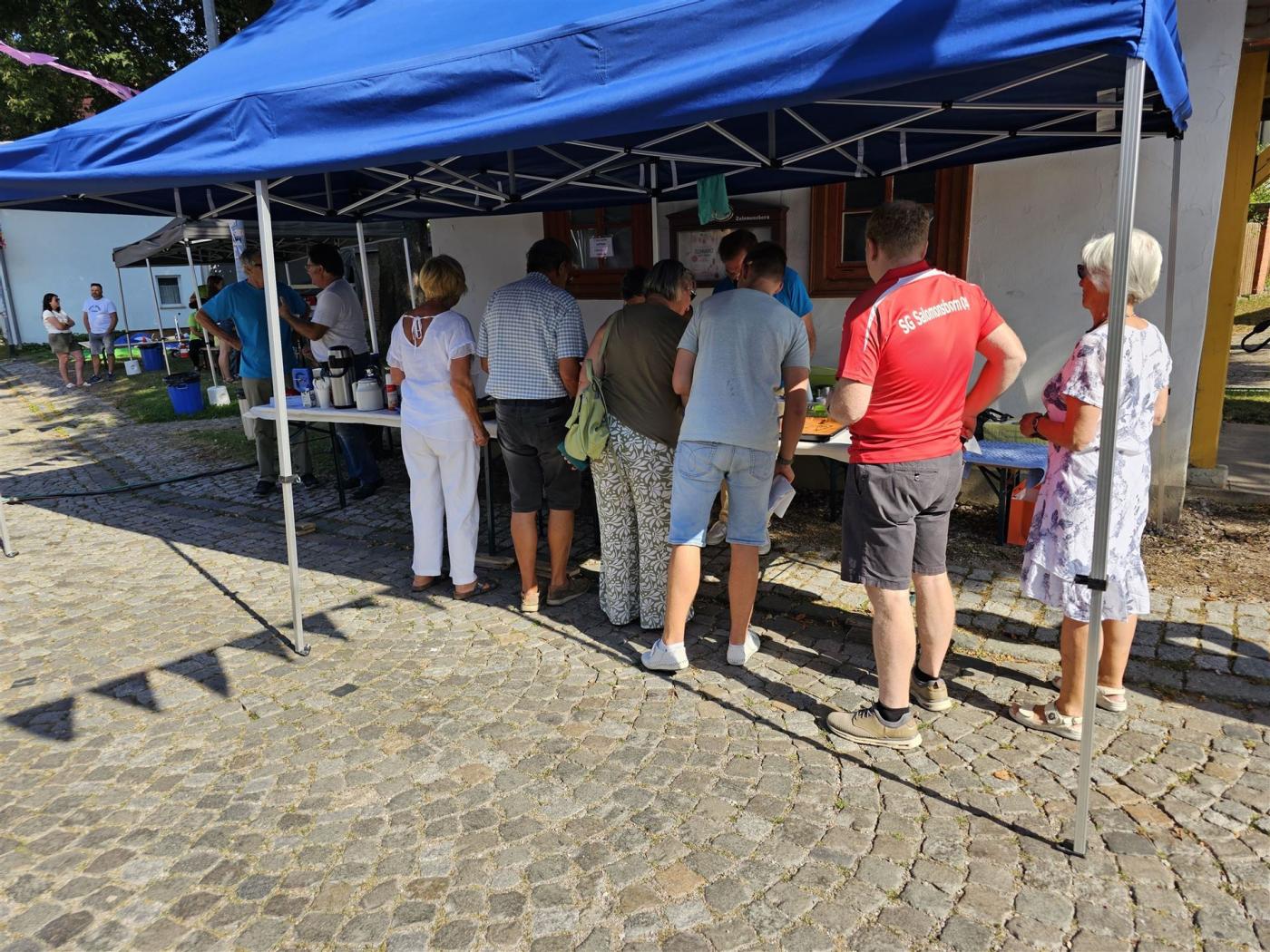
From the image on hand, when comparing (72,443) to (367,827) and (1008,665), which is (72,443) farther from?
(1008,665)

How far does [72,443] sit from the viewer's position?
1012 centimetres

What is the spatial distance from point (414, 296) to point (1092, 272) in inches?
287

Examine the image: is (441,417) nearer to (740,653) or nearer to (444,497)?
(444,497)

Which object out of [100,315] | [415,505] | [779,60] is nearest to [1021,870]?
[779,60]

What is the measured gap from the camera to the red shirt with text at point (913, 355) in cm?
279

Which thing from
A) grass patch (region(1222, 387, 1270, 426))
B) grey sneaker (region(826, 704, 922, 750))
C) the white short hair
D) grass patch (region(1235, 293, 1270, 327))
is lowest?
grey sneaker (region(826, 704, 922, 750))

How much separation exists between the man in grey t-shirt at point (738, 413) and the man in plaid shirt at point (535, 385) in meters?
0.86

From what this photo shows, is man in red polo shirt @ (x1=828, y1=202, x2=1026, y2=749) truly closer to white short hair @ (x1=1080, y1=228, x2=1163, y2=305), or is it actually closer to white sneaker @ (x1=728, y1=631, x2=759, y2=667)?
white short hair @ (x1=1080, y1=228, x2=1163, y2=305)

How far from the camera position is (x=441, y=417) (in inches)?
176

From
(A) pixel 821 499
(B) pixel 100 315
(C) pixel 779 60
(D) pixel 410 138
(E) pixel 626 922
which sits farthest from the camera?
(B) pixel 100 315

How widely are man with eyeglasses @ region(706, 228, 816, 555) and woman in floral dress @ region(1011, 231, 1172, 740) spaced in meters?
1.66

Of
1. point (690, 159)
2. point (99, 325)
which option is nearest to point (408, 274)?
point (690, 159)

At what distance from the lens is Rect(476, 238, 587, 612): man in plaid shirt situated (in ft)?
13.8

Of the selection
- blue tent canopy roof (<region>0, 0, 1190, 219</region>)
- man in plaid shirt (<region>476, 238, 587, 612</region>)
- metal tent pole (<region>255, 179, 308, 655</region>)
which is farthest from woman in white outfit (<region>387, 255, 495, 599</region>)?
blue tent canopy roof (<region>0, 0, 1190, 219</region>)
